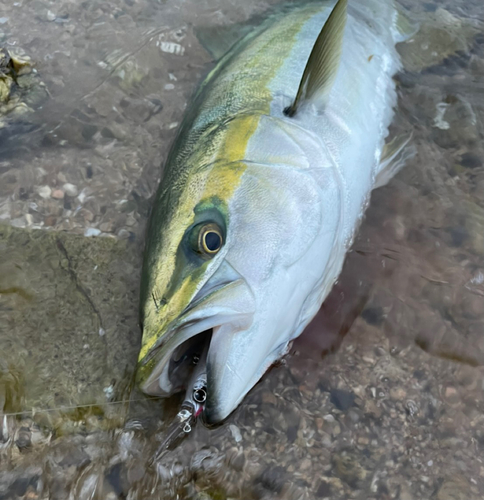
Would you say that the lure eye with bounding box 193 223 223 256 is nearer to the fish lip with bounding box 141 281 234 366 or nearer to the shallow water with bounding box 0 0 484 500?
the fish lip with bounding box 141 281 234 366

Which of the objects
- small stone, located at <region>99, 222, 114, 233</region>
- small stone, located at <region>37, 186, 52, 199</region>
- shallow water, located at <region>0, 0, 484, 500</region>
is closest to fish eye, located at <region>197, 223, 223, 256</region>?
shallow water, located at <region>0, 0, 484, 500</region>

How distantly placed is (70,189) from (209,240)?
1217mm

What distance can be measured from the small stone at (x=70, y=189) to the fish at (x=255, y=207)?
0.72 metres

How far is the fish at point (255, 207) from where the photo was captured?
1.45m

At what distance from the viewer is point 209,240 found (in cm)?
154

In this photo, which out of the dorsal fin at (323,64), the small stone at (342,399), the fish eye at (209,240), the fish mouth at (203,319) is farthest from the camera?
the dorsal fin at (323,64)

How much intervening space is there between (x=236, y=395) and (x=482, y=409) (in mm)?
1027

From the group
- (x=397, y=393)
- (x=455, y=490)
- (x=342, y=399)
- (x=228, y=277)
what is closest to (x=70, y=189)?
(x=228, y=277)

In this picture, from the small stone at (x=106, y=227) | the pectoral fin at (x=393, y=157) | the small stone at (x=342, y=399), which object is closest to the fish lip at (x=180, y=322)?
the small stone at (x=342, y=399)

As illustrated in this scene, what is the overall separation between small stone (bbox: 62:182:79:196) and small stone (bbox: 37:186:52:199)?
78 mm

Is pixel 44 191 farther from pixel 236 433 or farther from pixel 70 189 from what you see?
pixel 236 433

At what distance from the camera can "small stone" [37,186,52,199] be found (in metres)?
2.36

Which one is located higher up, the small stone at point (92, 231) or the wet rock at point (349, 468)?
the small stone at point (92, 231)

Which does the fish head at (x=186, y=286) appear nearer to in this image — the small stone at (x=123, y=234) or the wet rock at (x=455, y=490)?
the small stone at (x=123, y=234)
